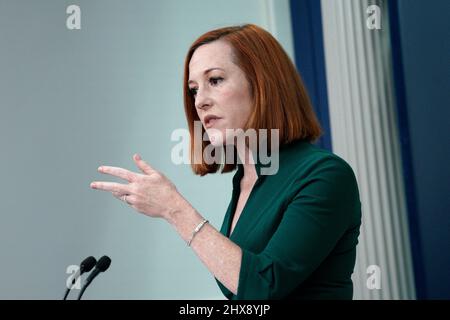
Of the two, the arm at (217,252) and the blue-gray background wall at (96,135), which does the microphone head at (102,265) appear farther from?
the blue-gray background wall at (96,135)

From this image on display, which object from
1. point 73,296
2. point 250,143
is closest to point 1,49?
point 73,296

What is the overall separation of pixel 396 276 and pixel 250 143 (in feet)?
2.78

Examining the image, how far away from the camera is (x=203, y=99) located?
3.53 ft

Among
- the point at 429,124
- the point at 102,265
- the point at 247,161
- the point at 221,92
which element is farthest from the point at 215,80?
the point at 429,124

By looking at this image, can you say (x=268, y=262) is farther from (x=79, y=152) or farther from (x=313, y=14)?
(x=79, y=152)

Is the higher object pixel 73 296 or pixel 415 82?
pixel 415 82

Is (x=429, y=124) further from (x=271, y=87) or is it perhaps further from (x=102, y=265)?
(x=102, y=265)

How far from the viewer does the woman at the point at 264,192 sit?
82 centimetres

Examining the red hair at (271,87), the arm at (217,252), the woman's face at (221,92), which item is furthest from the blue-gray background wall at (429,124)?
the arm at (217,252)

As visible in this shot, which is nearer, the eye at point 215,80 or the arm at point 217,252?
the arm at point 217,252

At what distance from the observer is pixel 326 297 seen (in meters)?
0.89

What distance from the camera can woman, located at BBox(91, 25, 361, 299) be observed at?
2.69 ft

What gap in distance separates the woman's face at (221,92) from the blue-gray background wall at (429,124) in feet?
2.14

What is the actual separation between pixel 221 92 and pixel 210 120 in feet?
0.23
